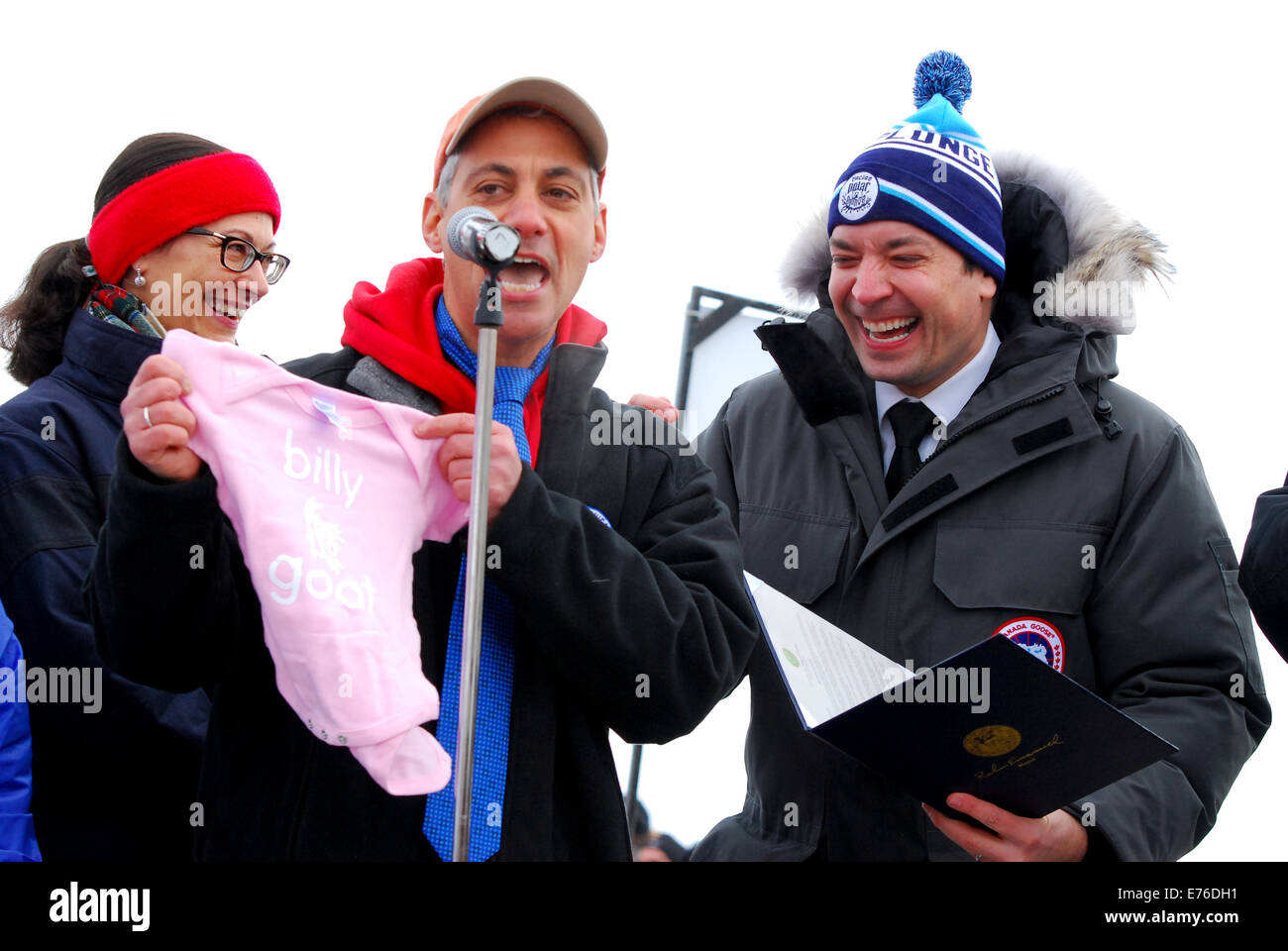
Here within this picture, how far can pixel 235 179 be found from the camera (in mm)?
3389

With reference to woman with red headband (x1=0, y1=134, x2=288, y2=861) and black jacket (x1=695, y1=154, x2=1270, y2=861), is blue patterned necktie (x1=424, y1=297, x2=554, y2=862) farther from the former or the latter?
black jacket (x1=695, y1=154, x2=1270, y2=861)

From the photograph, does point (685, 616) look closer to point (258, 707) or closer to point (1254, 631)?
point (258, 707)

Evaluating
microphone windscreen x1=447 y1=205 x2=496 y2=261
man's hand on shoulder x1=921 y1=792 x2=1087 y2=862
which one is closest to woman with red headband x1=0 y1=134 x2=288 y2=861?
microphone windscreen x1=447 y1=205 x2=496 y2=261

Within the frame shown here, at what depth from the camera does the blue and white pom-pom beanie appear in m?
3.29

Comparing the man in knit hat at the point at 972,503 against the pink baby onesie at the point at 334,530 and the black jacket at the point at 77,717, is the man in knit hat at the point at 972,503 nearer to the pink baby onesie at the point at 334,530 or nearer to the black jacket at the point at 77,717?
the pink baby onesie at the point at 334,530

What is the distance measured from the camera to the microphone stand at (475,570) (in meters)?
1.90

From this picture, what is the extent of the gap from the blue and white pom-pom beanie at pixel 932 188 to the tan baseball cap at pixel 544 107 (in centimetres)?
87

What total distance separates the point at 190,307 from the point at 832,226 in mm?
1552

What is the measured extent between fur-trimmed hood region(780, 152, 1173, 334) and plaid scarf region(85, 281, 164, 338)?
1594 millimetres

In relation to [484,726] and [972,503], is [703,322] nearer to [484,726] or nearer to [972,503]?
[972,503]

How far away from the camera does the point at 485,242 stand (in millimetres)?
2004

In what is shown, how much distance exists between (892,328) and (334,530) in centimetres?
165

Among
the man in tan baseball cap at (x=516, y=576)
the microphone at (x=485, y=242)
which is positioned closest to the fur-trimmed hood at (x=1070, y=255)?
the man in tan baseball cap at (x=516, y=576)
